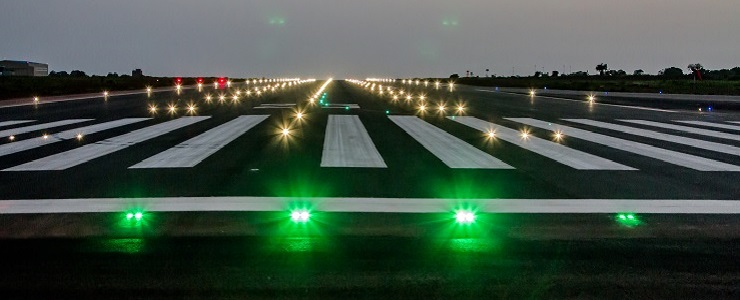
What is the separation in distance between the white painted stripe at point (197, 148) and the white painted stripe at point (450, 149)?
10.7 ft

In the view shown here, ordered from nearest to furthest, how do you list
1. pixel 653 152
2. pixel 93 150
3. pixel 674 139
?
pixel 93 150
pixel 653 152
pixel 674 139

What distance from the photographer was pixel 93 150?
903 centimetres

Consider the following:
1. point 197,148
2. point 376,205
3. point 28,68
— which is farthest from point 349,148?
point 28,68

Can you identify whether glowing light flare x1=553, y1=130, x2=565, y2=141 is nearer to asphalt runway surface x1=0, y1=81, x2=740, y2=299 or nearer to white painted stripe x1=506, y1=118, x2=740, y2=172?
white painted stripe x1=506, y1=118, x2=740, y2=172

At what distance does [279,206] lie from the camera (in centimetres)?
528

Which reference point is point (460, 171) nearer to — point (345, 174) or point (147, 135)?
point (345, 174)

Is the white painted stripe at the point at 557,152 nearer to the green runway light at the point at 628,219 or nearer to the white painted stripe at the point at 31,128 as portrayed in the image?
the green runway light at the point at 628,219

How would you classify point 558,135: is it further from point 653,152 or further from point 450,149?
point 450,149

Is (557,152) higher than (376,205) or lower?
higher

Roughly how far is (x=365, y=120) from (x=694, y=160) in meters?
8.28

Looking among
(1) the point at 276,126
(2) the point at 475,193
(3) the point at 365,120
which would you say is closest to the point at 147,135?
(1) the point at 276,126

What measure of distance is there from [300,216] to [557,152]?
212 inches

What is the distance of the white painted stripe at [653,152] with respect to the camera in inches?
307

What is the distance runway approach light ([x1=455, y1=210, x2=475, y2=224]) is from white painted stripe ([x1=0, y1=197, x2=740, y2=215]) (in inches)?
4.5
